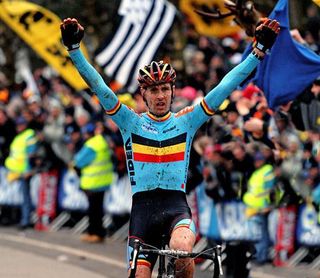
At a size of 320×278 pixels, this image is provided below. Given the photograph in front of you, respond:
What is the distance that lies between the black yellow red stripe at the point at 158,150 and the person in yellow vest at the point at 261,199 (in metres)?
5.31

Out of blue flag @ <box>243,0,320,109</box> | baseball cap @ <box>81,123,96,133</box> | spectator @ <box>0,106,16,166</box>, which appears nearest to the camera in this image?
blue flag @ <box>243,0,320,109</box>

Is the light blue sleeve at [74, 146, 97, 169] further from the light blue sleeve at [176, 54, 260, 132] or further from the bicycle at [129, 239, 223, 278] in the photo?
the bicycle at [129, 239, 223, 278]

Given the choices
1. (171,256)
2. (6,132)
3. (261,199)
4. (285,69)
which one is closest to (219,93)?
(171,256)

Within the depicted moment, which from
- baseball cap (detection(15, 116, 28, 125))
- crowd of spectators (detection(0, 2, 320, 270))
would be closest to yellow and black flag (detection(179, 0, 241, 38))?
crowd of spectators (detection(0, 2, 320, 270))

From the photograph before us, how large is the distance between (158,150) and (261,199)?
576 centimetres

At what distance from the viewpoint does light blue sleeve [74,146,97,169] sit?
1847cm

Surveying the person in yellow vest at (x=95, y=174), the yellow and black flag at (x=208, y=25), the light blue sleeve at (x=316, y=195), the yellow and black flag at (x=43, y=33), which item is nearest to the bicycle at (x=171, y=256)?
the light blue sleeve at (x=316, y=195)

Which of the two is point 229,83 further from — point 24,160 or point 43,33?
point 24,160

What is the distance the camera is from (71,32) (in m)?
9.57

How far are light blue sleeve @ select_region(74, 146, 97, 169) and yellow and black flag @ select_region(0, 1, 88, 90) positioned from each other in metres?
1.09

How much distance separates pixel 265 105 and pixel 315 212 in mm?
1624

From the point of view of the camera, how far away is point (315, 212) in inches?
594

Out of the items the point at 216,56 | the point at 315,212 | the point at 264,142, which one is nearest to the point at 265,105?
the point at 264,142

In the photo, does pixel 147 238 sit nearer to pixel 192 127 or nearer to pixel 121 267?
pixel 192 127
